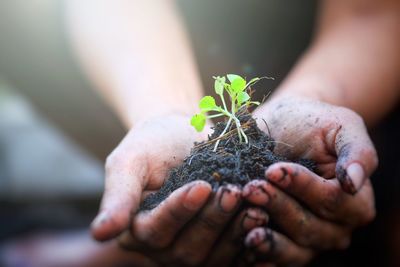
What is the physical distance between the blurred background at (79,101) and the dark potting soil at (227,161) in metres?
0.27

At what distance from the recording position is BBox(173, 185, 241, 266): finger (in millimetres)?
898

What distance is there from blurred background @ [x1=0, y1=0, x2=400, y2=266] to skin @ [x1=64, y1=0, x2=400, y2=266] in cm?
Result: 12

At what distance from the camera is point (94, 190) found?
109 inches

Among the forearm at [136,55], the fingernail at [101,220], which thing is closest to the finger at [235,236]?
the fingernail at [101,220]

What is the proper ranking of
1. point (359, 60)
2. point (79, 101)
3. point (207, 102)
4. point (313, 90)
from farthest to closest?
1. point (79, 101)
2. point (359, 60)
3. point (313, 90)
4. point (207, 102)

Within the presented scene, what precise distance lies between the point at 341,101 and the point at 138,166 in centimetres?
68

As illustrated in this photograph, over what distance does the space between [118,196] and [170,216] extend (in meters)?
0.10

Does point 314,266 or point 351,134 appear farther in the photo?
point 314,266

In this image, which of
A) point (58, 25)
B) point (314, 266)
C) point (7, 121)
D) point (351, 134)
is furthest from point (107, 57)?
point (7, 121)

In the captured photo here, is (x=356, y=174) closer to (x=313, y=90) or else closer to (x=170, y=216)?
(x=170, y=216)

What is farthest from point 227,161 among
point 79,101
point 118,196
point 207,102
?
point 79,101

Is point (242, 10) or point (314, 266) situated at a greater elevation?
point (242, 10)

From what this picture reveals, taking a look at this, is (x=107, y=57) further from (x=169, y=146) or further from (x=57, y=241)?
(x=57, y=241)

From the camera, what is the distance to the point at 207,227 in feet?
3.20
